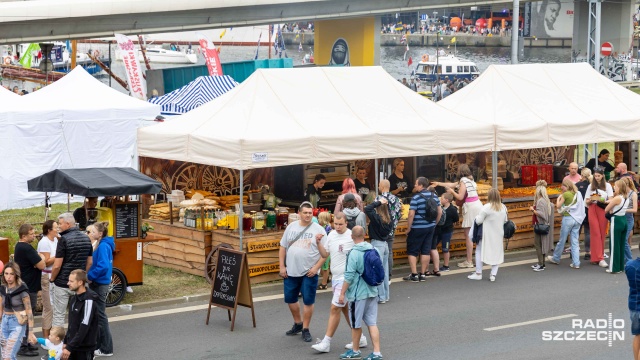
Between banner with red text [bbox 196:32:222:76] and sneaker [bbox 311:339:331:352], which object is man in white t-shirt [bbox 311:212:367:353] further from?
banner with red text [bbox 196:32:222:76]

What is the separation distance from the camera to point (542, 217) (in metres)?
16.5

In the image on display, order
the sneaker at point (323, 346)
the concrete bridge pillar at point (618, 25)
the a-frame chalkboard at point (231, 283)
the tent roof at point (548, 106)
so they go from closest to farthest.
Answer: the sneaker at point (323, 346), the a-frame chalkboard at point (231, 283), the tent roof at point (548, 106), the concrete bridge pillar at point (618, 25)

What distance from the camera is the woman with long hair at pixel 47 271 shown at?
→ 38.6 feet

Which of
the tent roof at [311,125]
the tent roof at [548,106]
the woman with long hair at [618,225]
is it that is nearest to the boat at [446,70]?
the tent roof at [548,106]

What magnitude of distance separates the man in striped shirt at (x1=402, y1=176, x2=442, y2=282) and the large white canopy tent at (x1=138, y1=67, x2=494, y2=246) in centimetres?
119

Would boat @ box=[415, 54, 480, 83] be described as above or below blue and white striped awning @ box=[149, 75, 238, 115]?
above

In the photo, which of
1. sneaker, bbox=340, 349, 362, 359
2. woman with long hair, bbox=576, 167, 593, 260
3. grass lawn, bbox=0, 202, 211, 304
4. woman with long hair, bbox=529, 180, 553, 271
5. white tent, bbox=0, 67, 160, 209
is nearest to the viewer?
sneaker, bbox=340, 349, 362, 359

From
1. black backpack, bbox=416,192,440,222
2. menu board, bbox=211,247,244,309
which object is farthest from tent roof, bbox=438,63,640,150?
menu board, bbox=211,247,244,309

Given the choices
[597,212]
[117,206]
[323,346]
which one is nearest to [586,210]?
[597,212]

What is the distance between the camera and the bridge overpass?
1618 inches

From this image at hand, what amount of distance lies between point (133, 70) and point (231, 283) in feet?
68.5

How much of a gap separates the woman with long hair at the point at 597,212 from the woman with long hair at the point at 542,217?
0.84 metres

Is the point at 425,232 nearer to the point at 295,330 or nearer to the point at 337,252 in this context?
the point at 295,330

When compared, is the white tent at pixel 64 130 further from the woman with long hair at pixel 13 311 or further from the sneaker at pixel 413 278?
the woman with long hair at pixel 13 311
